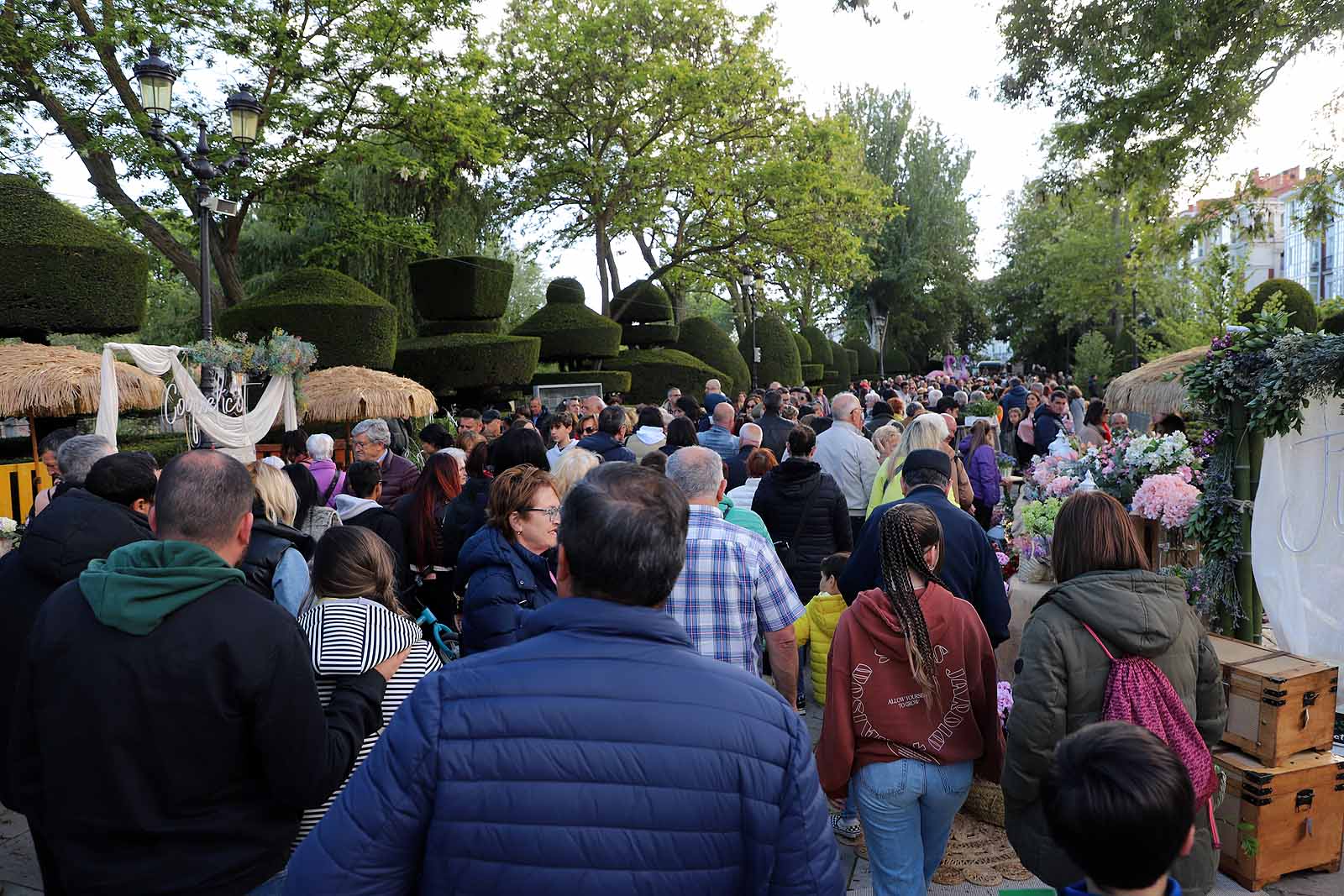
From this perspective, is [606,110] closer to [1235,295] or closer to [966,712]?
[1235,295]

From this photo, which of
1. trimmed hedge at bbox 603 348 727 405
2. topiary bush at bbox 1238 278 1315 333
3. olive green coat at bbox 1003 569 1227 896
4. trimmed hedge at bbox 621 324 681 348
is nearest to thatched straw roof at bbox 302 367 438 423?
olive green coat at bbox 1003 569 1227 896

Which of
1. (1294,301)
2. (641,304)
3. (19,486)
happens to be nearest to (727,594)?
(19,486)

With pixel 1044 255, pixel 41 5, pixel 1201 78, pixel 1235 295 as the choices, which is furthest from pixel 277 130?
pixel 1044 255

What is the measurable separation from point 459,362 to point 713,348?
37.3ft

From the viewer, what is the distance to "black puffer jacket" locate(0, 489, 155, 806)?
3.14 metres

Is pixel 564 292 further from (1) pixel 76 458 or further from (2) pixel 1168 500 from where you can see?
(1) pixel 76 458

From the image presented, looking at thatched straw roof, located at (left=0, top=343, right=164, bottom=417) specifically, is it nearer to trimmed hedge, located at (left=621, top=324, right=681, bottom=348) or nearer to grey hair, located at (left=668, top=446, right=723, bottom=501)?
grey hair, located at (left=668, top=446, right=723, bottom=501)

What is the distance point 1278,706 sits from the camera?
13.3 ft

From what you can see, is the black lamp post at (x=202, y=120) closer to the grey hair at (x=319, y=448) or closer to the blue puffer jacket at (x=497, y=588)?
the grey hair at (x=319, y=448)

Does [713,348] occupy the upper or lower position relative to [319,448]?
upper

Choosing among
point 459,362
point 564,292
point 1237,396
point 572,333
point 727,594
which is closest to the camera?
point 727,594

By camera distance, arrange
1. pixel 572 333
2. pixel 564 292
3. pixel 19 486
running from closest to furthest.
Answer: pixel 19 486, pixel 572 333, pixel 564 292

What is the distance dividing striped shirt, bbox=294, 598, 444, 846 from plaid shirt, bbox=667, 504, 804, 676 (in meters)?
1.14

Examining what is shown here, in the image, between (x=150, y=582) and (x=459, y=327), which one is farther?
(x=459, y=327)
